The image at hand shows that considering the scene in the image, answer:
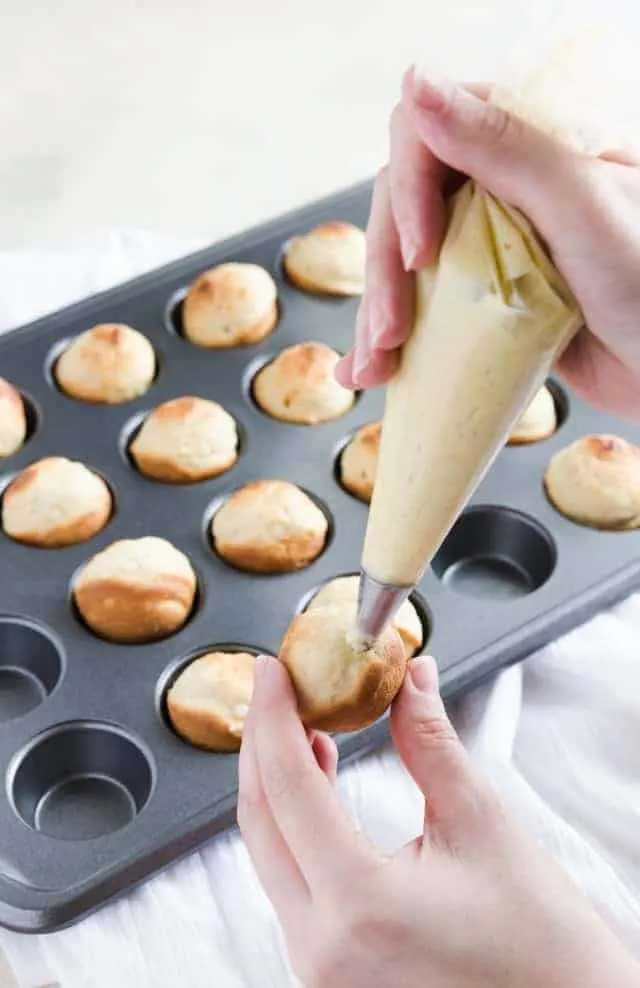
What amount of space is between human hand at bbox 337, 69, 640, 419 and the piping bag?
0.01 meters

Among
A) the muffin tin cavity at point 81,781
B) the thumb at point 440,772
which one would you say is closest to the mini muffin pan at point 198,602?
the muffin tin cavity at point 81,781

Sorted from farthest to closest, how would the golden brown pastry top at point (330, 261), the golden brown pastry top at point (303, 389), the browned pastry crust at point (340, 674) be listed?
the golden brown pastry top at point (330, 261)
the golden brown pastry top at point (303, 389)
the browned pastry crust at point (340, 674)

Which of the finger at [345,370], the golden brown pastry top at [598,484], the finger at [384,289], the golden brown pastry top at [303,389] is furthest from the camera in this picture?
the golden brown pastry top at [303,389]

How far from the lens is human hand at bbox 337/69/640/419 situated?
877mm

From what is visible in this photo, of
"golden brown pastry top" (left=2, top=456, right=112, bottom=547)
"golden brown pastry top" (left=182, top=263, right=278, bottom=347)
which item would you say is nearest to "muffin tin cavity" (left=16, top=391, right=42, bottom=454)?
"golden brown pastry top" (left=2, top=456, right=112, bottom=547)

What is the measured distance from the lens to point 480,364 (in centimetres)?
82

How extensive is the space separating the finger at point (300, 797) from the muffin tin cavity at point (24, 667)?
0.47m

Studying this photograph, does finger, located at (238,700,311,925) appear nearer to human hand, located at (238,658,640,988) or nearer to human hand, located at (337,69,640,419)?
human hand, located at (238,658,640,988)

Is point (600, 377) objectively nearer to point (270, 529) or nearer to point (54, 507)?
point (270, 529)

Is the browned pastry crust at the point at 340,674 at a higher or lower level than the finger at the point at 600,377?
lower

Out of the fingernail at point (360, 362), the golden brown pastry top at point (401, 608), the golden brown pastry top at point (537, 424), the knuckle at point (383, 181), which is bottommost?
the golden brown pastry top at point (401, 608)

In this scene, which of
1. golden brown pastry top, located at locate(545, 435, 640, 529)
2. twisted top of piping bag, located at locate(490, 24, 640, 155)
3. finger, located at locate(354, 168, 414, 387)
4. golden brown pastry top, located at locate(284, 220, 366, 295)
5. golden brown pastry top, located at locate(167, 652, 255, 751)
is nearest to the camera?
twisted top of piping bag, located at locate(490, 24, 640, 155)

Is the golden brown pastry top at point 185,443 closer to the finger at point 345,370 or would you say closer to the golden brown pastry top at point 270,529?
the golden brown pastry top at point 270,529

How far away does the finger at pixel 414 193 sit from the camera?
0.88 meters
